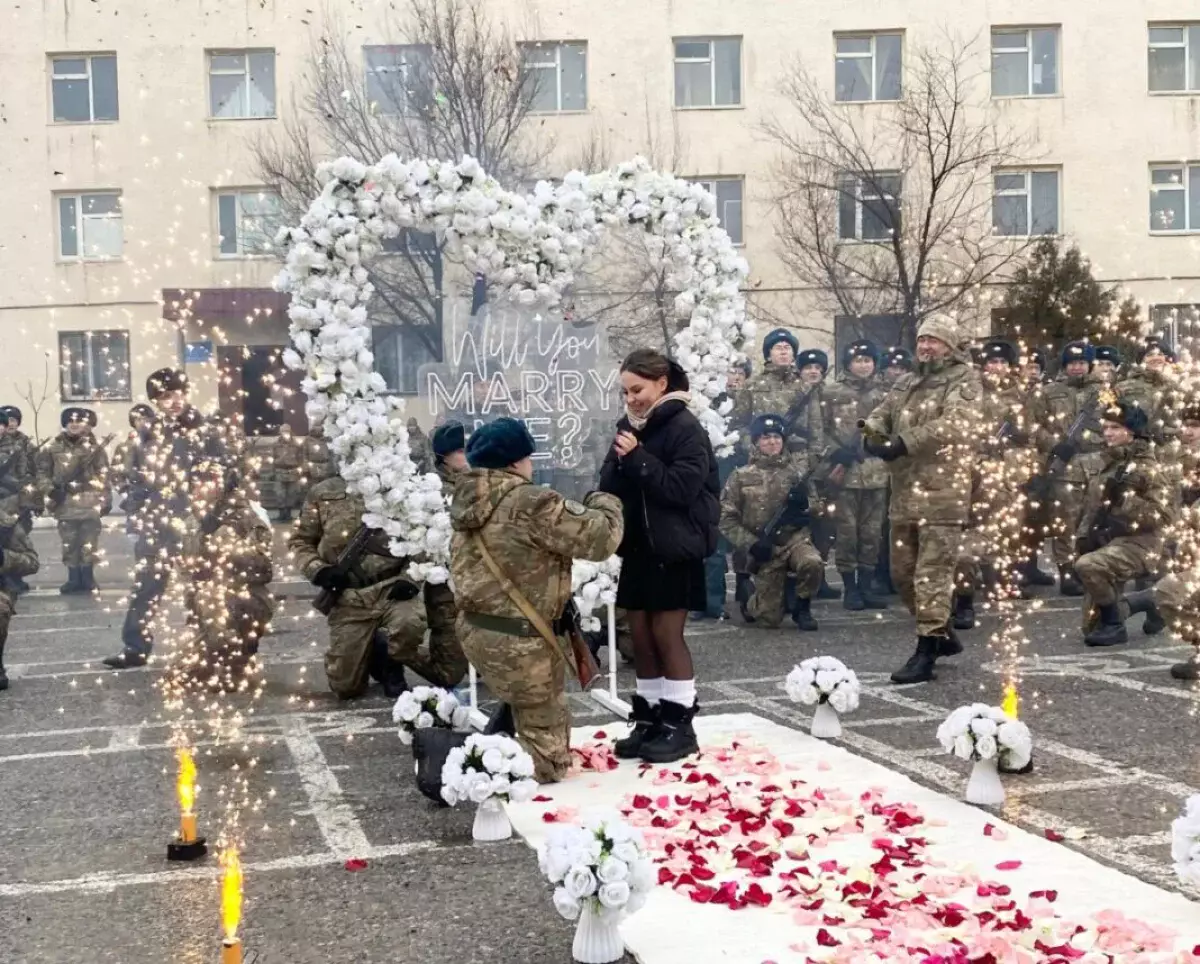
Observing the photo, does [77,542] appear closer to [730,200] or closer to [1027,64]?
[730,200]

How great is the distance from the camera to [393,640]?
8648 mm

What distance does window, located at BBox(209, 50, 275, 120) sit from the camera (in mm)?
28141

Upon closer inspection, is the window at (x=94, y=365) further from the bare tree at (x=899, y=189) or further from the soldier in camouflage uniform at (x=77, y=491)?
the bare tree at (x=899, y=189)

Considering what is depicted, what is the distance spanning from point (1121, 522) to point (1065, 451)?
293 cm

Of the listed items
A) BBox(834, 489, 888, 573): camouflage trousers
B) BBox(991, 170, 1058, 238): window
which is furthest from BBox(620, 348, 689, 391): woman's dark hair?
BBox(991, 170, 1058, 238): window

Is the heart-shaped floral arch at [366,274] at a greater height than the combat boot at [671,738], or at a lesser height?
greater

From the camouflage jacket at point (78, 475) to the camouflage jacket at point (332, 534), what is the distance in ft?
27.3

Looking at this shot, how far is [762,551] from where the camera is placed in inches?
459

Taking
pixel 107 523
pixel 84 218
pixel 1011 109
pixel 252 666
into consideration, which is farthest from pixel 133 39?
pixel 252 666

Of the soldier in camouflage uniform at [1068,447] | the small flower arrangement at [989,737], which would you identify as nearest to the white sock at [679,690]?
the small flower arrangement at [989,737]

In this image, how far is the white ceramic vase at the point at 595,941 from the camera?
441cm

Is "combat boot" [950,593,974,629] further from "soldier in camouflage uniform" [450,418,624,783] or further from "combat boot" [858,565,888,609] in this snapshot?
"soldier in camouflage uniform" [450,418,624,783]

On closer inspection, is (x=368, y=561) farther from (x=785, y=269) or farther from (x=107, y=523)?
(x=785, y=269)

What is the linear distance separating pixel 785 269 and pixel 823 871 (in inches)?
927
